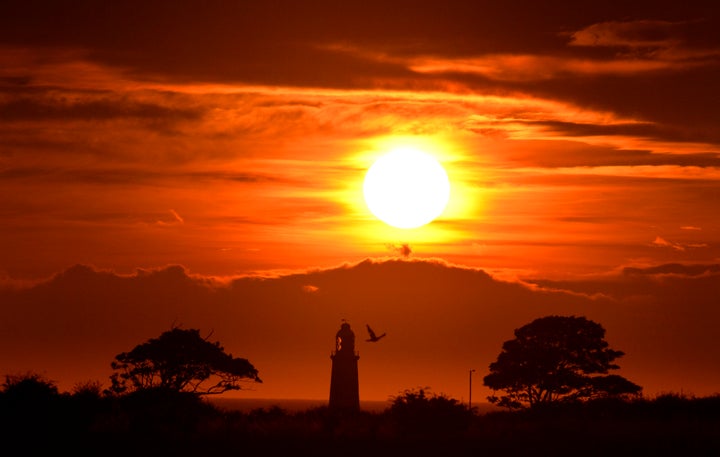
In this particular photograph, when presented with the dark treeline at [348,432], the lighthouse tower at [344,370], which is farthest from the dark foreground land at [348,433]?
the lighthouse tower at [344,370]

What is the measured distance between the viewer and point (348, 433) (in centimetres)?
4506

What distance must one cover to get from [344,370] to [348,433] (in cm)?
2959

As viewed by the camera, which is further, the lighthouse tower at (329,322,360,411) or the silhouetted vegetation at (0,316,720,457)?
the lighthouse tower at (329,322,360,411)

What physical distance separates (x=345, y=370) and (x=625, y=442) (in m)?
34.1

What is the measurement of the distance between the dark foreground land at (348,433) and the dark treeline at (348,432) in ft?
0.14

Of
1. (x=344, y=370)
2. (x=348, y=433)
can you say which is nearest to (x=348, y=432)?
(x=348, y=433)

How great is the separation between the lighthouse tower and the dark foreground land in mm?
21560

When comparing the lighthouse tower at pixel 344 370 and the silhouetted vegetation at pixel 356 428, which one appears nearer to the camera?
the silhouetted vegetation at pixel 356 428

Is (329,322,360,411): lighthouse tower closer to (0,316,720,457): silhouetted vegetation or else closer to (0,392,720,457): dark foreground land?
(0,316,720,457): silhouetted vegetation

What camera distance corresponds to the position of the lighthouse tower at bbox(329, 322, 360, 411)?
74312 millimetres

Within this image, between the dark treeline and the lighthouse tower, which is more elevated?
the lighthouse tower

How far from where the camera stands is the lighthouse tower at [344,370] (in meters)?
74.3

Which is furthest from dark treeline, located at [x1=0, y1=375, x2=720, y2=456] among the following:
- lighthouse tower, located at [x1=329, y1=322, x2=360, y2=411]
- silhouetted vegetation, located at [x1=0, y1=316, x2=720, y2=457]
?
lighthouse tower, located at [x1=329, y1=322, x2=360, y2=411]

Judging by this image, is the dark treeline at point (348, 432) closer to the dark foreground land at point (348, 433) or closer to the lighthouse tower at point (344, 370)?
the dark foreground land at point (348, 433)
